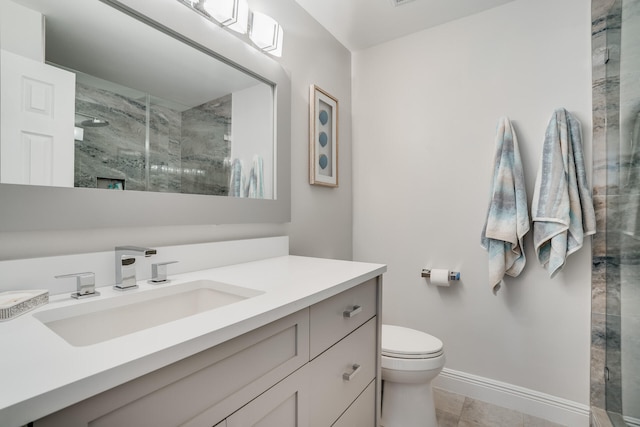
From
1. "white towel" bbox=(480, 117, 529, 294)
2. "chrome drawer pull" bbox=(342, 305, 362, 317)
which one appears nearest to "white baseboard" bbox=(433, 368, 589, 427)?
"white towel" bbox=(480, 117, 529, 294)

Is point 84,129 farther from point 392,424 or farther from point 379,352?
point 392,424

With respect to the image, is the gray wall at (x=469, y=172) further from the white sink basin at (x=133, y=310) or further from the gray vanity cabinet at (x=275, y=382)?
the white sink basin at (x=133, y=310)

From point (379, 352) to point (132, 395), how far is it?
0.99 m

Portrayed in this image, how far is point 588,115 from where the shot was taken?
1.58 metres

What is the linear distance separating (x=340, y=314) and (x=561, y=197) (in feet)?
4.15

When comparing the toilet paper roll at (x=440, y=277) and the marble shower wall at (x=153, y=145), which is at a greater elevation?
the marble shower wall at (x=153, y=145)

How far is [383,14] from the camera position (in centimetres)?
189

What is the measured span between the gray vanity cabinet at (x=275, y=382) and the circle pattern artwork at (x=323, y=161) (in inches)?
34.9

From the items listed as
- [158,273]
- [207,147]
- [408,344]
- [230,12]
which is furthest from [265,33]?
[408,344]

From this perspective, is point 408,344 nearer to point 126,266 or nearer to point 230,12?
point 126,266

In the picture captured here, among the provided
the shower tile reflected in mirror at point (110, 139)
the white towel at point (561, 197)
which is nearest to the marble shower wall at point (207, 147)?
the shower tile reflected in mirror at point (110, 139)

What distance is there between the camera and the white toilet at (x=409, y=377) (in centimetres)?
145

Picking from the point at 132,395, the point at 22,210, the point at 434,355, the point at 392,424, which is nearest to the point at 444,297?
the point at 434,355

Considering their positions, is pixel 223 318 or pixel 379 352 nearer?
pixel 223 318
